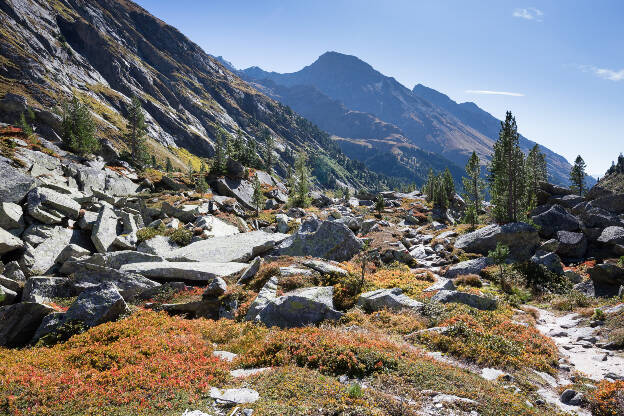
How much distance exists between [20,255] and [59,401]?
21944mm

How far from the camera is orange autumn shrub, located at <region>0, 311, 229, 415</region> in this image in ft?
28.6

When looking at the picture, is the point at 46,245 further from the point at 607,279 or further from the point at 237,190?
the point at 607,279

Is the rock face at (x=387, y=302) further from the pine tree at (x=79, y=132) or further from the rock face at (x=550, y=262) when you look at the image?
the pine tree at (x=79, y=132)

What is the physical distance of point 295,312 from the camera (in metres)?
16.4

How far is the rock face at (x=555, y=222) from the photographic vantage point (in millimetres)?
34094

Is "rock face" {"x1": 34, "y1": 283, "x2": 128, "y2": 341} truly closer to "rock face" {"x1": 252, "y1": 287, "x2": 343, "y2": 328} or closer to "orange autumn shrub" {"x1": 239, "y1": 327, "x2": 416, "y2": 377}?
"rock face" {"x1": 252, "y1": 287, "x2": 343, "y2": 328}

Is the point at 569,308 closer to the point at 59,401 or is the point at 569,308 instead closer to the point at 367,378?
the point at 367,378

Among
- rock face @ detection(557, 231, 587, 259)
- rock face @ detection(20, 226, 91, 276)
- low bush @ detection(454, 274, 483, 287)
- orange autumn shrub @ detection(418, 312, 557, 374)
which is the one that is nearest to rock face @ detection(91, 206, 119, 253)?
rock face @ detection(20, 226, 91, 276)

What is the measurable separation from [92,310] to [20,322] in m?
3.19

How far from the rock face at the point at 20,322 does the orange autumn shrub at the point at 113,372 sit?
1886 millimetres

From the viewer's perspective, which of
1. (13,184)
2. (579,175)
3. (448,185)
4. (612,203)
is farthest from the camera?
(579,175)

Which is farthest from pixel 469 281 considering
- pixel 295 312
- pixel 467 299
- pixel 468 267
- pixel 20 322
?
pixel 20 322

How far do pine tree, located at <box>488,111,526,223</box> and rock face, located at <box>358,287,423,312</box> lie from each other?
106 ft

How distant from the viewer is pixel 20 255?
24109 millimetres
